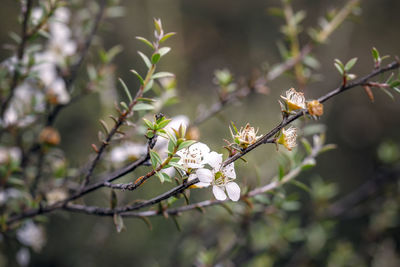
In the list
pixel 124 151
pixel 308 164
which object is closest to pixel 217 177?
pixel 308 164

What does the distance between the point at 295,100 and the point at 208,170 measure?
0.89 ft

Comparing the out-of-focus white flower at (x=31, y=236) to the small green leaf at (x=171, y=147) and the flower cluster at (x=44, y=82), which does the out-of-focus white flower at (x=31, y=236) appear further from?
the small green leaf at (x=171, y=147)

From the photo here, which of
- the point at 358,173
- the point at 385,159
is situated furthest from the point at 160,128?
the point at 358,173

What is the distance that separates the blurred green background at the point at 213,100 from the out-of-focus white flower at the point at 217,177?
3.95ft

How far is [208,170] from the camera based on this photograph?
0.71 m

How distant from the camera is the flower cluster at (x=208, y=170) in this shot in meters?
0.71

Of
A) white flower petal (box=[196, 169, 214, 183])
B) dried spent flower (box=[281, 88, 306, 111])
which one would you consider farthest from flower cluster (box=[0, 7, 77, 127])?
dried spent flower (box=[281, 88, 306, 111])

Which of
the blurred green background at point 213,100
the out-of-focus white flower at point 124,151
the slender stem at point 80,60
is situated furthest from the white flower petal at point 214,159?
the blurred green background at point 213,100

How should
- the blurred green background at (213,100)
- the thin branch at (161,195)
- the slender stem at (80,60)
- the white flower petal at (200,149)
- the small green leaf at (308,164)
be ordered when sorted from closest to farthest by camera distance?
1. the thin branch at (161,195)
2. the white flower petal at (200,149)
3. the small green leaf at (308,164)
4. the slender stem at (80,60)
5. the blurred green background at (213,100)

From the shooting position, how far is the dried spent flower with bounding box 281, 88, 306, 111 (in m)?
0.70

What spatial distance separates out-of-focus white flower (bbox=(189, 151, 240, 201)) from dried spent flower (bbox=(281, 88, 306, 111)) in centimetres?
20

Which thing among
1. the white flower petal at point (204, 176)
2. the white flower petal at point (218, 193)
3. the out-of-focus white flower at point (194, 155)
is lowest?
the white flower petal at point (218, 193)

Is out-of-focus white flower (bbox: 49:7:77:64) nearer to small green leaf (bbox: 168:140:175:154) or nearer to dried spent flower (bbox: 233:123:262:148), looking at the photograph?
small green leaf (bbox: 168:140:175:154)

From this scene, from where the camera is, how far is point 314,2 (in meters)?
3.74
